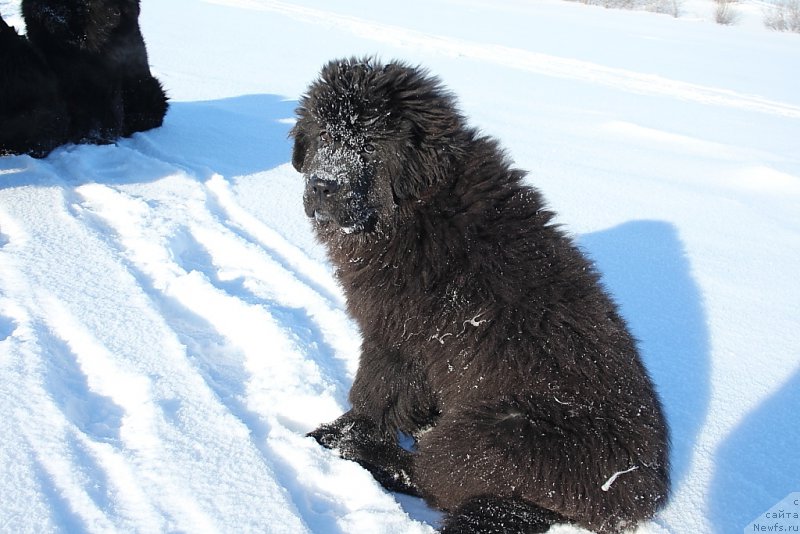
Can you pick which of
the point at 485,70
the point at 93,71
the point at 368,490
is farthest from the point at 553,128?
the point at 368,490

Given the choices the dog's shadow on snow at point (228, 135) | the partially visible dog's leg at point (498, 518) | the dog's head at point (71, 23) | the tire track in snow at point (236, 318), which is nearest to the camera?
the partially visible dog's leg at point (498, 518)

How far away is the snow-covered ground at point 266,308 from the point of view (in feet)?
7.70

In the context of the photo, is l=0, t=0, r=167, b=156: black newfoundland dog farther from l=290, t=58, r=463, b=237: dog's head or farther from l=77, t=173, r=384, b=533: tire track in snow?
l=290, t=58, r=463, b=237: dog's head

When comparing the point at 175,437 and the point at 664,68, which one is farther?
the point at 664,68

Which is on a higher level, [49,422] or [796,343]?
[796,343]

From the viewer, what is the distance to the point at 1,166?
4945mm

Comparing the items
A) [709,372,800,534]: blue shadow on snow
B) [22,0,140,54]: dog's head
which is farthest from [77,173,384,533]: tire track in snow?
[22,0,140,54]: dog's head

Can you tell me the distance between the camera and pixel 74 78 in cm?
553

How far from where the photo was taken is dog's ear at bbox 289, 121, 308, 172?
106 inches

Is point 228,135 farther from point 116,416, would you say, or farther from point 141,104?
point 116,416

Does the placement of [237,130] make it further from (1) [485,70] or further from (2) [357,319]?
(1) [485,70]

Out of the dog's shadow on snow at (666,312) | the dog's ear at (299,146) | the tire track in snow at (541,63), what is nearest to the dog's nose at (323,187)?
the dog's ear at (299,146)

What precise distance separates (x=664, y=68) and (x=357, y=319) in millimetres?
11697

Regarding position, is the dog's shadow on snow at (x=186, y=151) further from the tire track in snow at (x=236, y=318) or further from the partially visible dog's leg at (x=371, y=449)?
the partially visible dog's leg at (x=371, y=449)
